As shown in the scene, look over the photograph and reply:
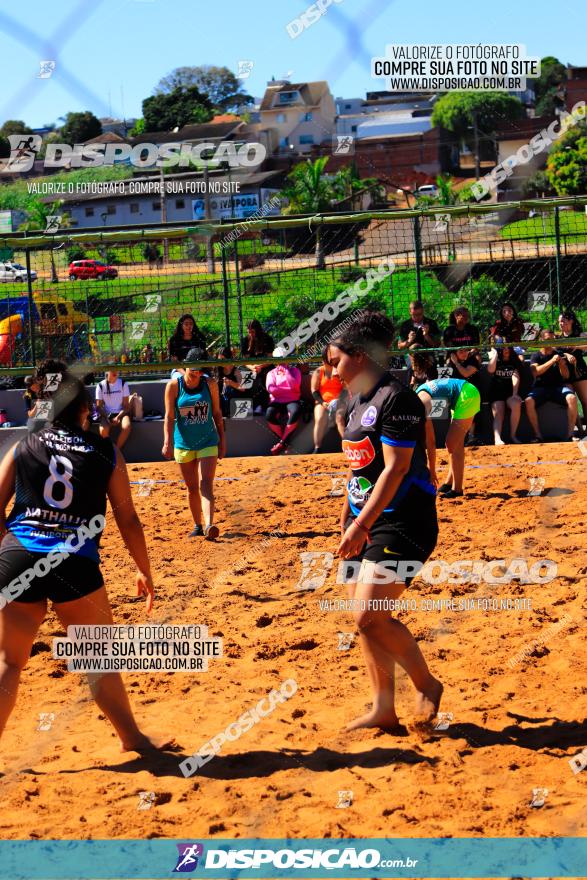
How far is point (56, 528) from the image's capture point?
15.1 feet

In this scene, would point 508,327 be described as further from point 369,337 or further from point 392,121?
point 392,121

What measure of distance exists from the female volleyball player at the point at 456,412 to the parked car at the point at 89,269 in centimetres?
663

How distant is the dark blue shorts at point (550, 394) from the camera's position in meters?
13.0

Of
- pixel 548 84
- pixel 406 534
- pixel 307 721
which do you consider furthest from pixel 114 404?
pixel 548 84

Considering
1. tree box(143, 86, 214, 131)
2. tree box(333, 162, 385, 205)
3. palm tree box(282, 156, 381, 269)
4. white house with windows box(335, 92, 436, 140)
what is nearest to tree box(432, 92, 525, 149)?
white house with windows box(335, 92, 436, 140)

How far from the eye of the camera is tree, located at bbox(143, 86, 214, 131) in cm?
7356

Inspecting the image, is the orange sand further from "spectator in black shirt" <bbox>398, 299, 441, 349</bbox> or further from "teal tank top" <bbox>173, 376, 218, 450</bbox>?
"spectator in black shirt" <bbox>398, 299, 441, 349</bbox>

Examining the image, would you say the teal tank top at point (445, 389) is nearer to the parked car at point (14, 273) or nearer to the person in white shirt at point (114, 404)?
the person in white shirt at point (114, 404)

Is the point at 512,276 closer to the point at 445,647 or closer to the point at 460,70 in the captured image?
the point at 460,70

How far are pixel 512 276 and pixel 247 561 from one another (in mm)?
12013

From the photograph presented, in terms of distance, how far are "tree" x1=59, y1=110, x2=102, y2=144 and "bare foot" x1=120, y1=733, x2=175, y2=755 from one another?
264ft

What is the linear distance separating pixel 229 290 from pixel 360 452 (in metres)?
9.28

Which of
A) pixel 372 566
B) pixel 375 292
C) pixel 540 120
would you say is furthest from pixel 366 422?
pixel 540 120

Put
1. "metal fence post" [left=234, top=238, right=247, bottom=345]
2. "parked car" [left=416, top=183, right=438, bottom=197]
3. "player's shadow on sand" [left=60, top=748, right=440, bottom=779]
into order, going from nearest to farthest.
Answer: "player's shadow on sand" [left=60, top=748, right=440, bottom=779]
"metal fence post" [left=234, top=238, right=247, bottom=345]
"parked car" [left=416, top=183, right=438, bottom=197]
